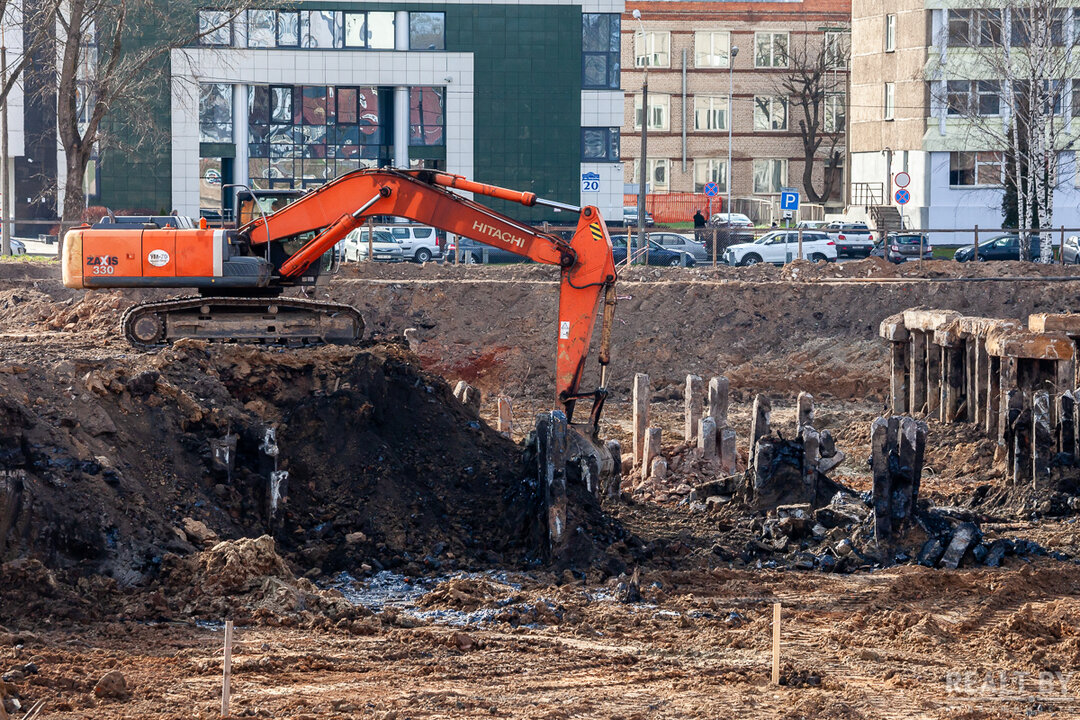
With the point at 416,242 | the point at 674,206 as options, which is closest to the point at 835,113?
the point at 674,206

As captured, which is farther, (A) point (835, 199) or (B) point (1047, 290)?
(A) point (835, 199)

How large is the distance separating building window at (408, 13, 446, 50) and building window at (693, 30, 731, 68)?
84.8 feet

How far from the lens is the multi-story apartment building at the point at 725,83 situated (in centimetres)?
7162

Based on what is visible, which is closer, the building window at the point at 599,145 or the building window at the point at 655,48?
the building window at the point at 599,145

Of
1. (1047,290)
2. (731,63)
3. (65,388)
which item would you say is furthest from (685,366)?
(731,63)

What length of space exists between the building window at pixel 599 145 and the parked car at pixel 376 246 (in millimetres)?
12482

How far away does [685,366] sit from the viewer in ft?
89.5

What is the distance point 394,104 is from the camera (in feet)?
163

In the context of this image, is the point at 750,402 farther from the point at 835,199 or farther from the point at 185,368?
the point at 835,199

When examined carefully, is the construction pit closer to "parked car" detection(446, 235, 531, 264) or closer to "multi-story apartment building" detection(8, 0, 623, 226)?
"parked car" detection(446, 235, 531, 264)

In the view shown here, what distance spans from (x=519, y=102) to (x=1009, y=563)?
38052 mm

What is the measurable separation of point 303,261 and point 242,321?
3.41ft

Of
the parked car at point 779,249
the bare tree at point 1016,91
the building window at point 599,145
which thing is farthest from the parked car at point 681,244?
the building window at point 599,145

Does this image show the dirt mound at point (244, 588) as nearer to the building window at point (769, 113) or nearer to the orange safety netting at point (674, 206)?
the orange safety netting at point (674, 206)
